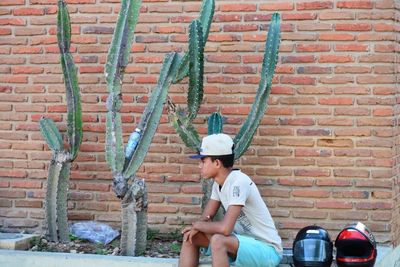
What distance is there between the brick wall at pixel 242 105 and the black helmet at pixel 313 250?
114 cm

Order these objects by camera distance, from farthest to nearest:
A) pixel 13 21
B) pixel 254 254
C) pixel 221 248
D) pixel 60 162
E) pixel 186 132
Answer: pixel 13 21 → pixel 60 162 → pixel 186 132 → pixel 254 254 → pixel 221 248

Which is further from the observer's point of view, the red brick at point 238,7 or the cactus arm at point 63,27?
the red brick at point 238,7

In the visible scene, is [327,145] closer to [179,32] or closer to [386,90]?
[386,90]

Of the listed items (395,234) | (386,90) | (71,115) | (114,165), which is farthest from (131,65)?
(395,234)

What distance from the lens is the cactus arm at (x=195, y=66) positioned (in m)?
6.04

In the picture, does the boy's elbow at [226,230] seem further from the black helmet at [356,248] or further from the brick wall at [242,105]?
the brick wall at [242,105]

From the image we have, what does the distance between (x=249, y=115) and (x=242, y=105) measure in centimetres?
46

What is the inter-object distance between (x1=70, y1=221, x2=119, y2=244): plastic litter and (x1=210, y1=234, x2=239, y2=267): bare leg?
1789 millimetres

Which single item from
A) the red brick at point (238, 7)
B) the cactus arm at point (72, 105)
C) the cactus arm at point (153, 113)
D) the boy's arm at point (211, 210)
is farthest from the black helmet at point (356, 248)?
the cactus arm at point (72, 105)

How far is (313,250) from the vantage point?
217 inches

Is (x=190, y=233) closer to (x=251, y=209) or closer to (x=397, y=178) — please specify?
(x=251, y=209)

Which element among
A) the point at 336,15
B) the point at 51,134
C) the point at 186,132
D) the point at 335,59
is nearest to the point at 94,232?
the point at 51,134

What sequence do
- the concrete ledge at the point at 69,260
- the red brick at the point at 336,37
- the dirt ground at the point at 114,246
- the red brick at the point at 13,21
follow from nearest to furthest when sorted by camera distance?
1. the concrete ledge at the point at 69,260
2. the dirt ground at the point at 114,246
3. the red brick at the point at 336,37
4. the red brick at the point at 13,21

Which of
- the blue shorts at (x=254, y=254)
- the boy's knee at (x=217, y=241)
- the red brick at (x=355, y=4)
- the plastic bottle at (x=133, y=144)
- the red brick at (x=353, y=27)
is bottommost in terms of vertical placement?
the blue shorts at (x=254, y=254)
